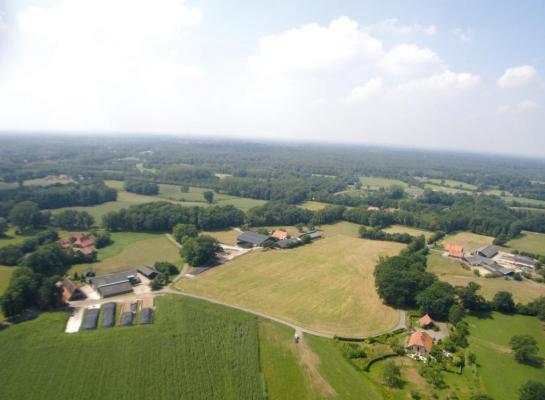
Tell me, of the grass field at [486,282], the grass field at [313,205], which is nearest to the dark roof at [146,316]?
the grass field at [486,282]

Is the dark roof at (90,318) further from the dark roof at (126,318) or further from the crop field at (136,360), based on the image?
the dark roof at (126,318)

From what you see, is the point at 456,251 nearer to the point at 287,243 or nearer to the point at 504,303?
the point at 504,303

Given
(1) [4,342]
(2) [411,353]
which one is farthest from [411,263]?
(1) [4,342]

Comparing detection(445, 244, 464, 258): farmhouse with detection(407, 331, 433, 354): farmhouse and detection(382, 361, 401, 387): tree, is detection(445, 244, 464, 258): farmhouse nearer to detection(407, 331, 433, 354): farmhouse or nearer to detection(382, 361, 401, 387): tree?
detection(407, 331, 433, 354): farmhouse

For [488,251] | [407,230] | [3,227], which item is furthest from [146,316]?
[407,230]

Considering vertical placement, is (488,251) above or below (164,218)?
below

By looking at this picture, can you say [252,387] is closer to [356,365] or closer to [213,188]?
[356,365]

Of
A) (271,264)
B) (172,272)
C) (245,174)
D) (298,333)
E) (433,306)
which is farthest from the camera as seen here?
(245,174)
